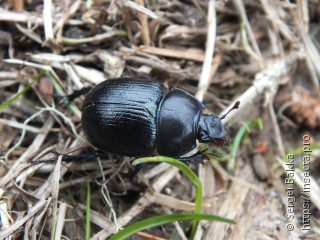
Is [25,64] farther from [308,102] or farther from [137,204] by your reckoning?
[308,102]

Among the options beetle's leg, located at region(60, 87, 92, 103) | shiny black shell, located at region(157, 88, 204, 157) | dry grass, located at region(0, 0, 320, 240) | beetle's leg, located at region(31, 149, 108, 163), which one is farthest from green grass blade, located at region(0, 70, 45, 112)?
shiny black shell, located at region(157, 88, 204, 157)

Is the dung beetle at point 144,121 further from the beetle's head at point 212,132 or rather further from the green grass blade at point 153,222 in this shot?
the green grass blade at point 153,222

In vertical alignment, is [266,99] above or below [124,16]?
below

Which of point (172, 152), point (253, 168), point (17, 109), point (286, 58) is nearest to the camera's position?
point (172, 152)

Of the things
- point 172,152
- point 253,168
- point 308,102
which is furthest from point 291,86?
point 172,152

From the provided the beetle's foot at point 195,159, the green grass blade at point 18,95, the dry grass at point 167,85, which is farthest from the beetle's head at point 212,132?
the green grass blade at point 18,95

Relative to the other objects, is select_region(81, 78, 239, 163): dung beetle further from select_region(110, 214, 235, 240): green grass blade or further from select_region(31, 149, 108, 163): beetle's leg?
select_region(110, 214, 235, 240): green grass blade
